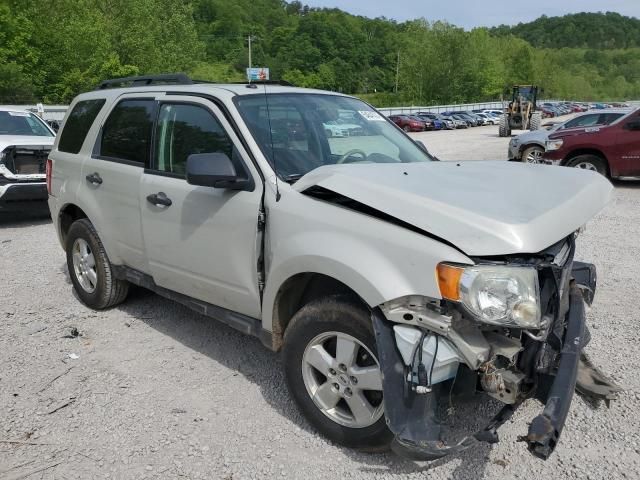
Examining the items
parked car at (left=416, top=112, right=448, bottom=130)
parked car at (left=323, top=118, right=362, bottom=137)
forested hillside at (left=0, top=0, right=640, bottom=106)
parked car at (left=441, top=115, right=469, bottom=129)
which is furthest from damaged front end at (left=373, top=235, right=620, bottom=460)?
parked car at (left=441, top=115, right=469, bottom=129)

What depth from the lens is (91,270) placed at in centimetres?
491

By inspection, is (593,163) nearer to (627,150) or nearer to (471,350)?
(627,150)

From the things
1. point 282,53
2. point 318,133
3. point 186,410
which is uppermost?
point 282,53

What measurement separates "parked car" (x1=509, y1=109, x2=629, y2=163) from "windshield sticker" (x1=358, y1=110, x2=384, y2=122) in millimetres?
9895

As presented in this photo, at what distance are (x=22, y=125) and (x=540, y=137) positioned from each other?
11.8 metres

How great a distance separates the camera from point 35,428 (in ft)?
10.6

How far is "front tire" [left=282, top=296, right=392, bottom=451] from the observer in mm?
2738

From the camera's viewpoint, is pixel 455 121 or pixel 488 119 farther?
pixel 488 119

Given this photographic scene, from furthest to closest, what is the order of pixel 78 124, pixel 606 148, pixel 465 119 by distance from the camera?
pixel 465 119, pixel 606 148, pixel 78 124

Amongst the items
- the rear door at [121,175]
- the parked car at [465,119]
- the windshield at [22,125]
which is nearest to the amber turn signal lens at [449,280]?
the rear door at [121,175]

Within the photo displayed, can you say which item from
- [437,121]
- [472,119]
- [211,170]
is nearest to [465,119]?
[472,119]

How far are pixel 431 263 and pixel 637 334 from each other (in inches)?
112

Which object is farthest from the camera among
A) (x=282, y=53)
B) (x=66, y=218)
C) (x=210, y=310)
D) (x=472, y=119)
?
(x=282, y=53)

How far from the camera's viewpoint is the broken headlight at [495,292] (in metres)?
2.35
